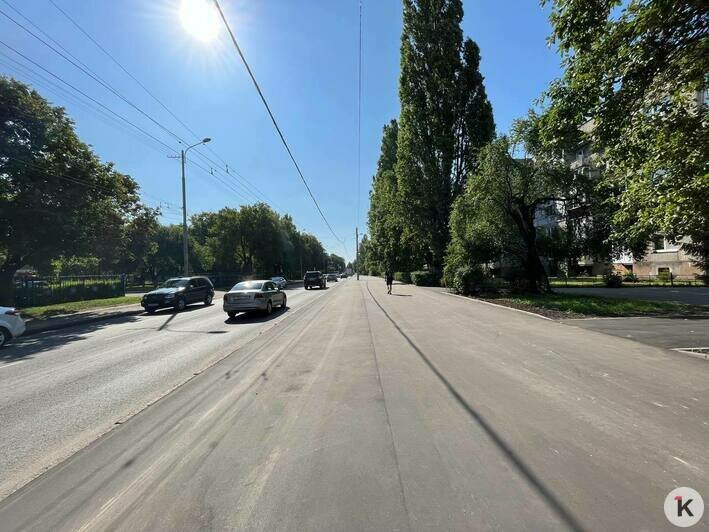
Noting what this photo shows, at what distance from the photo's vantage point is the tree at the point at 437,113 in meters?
30.5

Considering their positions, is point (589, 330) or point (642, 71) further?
point (589, 330)

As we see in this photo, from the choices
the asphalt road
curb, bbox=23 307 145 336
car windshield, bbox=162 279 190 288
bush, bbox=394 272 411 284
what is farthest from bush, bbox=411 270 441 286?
the asphalt road

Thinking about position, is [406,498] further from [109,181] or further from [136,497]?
[109,181]

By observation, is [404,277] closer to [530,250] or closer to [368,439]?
[530,250]

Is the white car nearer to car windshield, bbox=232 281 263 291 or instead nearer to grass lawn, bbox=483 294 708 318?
car windshield, bbox=232 281 263 291

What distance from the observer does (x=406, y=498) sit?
291 centimetres

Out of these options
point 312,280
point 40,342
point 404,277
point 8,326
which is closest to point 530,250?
point 40,342

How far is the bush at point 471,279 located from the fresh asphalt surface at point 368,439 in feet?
47.5

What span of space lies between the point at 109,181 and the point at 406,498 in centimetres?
2686

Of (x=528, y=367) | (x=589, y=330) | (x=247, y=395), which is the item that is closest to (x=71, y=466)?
(x=247, y=395)

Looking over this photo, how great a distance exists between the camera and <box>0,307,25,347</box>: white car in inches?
446

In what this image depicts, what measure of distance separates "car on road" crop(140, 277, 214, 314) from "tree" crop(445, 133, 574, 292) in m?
15.1

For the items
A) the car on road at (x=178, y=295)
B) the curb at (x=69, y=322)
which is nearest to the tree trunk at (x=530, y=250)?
the car on road at (x=178, y=295)

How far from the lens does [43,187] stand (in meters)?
20.5
